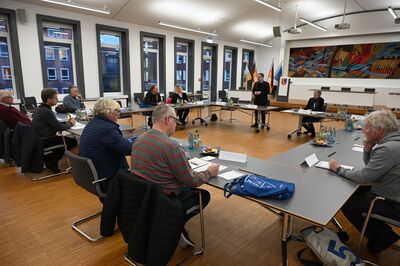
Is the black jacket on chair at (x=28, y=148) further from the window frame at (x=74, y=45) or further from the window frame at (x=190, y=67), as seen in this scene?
the window frame at (x=190, y=67)

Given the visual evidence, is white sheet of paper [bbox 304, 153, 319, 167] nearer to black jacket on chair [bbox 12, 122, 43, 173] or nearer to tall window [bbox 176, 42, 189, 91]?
black jacket on chair [bbox 12, 122, 43, 173]

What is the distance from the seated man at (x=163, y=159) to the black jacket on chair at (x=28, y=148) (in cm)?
227

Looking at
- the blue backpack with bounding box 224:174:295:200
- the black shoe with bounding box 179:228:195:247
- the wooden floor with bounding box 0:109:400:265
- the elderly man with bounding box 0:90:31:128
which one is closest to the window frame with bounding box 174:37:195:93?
the elderly man with bounding box 0:90:31:128

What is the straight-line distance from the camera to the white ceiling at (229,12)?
26.1 feet

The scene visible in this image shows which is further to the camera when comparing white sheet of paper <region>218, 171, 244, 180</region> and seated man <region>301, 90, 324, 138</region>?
seated man <region>301, 90, 324, 138</region>

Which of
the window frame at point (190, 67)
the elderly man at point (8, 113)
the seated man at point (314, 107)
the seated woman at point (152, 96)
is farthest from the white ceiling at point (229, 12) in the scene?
the seated man at point (314, 107)

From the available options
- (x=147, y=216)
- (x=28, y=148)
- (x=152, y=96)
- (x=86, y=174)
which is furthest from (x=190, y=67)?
(x=147, y=216)

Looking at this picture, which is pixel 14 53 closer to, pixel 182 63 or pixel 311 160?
pixel 182 63

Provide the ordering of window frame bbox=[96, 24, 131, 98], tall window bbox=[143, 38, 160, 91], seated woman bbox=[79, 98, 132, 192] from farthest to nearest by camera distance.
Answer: tall window bbox=[143, 38, 160, 91], window frame bbox=[96, 24, 131, 98], seated woman bbox=[79, 98, 132, 192]

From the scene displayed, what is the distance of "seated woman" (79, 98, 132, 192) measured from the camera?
2.19 metres

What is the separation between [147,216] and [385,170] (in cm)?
163

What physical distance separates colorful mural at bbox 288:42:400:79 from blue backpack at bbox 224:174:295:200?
11499 millimetres

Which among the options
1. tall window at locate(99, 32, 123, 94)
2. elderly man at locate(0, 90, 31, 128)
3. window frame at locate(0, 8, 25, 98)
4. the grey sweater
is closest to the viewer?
the grey sweater

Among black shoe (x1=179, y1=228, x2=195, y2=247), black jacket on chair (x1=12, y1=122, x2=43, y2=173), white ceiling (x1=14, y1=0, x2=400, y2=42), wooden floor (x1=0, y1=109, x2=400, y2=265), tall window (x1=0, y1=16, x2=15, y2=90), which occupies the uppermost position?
white ceiling (x1=14, y1=0, x2=400, y2=42)
